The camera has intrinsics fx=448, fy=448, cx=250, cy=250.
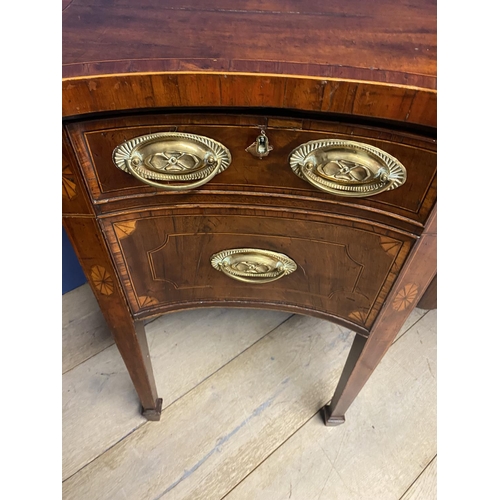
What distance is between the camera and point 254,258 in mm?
493

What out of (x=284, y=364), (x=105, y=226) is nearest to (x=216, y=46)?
(x=105, y=226)

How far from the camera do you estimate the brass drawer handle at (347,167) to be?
1.13ft

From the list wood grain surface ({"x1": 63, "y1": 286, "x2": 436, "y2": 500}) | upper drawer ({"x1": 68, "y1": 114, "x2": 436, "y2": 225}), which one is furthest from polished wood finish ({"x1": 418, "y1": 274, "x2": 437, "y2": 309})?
upper drawer ({"x1": 68, "y1": 114, "x2": 436, "y2": 225})

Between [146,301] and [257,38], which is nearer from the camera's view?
[257,38]

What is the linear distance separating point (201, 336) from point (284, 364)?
0.59ft

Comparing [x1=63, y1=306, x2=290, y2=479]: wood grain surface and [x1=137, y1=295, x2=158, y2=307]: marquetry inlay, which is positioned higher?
[x1=137, y1=295, x2=158, y2=307]: marquetry inlay

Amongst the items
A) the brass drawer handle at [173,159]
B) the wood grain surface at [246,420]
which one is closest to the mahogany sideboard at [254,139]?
the brass drawer handle at [173,159]

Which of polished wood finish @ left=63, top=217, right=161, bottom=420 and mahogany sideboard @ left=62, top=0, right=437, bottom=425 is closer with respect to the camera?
mahogany sideboard @ left=62, top=0, right=437, bottom=425

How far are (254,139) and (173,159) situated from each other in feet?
0.22

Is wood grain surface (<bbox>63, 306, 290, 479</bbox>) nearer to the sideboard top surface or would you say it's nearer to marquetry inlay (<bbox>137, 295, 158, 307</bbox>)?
marquetry inlay (<bbox>137, 295, 158, 307</bbox>)

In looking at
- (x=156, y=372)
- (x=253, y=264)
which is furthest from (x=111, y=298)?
(x=156, y=372)

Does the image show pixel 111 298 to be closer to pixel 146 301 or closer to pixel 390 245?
pixel 146 301

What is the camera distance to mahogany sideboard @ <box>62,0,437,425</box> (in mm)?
304

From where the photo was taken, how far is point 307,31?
0.33 meters
